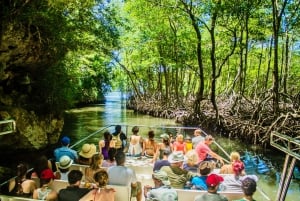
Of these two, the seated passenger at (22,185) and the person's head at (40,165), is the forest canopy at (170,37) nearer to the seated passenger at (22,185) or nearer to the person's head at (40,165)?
the person's head at (40,165)

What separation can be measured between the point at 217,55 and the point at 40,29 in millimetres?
14840

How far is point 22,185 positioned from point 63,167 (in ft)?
2.49

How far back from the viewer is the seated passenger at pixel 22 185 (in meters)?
4.73

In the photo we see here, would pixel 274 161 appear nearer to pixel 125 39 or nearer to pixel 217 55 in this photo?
pixel 217 55

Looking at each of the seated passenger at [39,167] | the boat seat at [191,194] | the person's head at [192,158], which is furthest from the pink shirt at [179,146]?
the seated passenger at [39,167]

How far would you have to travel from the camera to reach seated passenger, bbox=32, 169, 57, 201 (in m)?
4.08

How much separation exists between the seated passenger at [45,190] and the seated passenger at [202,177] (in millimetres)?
2061

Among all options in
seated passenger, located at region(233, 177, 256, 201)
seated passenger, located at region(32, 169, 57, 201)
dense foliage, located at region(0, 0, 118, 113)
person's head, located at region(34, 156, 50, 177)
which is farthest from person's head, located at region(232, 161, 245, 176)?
dense foliage, located at region(0, 0, 118, 113)

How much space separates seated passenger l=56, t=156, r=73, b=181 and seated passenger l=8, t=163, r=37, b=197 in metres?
0.55

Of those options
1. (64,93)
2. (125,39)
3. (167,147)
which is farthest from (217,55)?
(167,147)

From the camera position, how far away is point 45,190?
14.6 feet

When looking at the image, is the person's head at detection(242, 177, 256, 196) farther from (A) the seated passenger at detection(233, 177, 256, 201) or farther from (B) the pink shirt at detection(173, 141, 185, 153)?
(B) the pink shirt at detection(173, 141, 185, 153)

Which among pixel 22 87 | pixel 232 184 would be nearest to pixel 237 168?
pixel 232 184

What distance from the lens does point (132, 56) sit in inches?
1208
